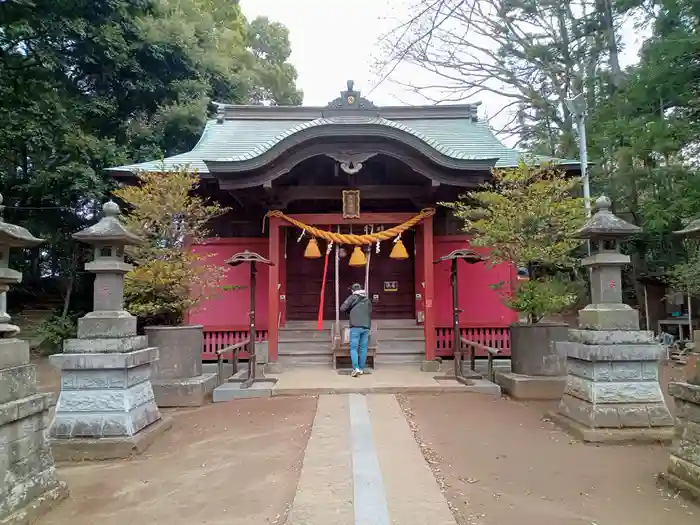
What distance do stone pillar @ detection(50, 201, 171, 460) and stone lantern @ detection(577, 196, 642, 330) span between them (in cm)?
514

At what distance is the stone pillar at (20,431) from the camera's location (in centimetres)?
316

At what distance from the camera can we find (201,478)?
4105mm

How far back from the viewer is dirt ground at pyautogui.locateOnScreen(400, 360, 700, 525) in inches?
131

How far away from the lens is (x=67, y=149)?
1378 cm

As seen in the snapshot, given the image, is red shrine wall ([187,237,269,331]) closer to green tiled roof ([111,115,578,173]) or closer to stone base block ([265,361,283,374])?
stone base block ([265,361,283,374])

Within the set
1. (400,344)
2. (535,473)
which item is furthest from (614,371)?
(400,344)

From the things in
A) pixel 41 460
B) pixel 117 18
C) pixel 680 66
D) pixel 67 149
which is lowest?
pixel 41 460

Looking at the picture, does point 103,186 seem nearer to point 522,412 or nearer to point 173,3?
point 173,3

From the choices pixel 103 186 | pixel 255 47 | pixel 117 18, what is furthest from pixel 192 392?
pixel 255 47

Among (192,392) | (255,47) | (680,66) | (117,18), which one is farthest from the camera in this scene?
(255,47)

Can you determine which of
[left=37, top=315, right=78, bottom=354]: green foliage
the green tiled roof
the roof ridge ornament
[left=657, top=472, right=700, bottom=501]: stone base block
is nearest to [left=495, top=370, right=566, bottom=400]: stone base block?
[left=657, top=472, right=700, bottom=501]: stone base block

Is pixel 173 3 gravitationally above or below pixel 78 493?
above

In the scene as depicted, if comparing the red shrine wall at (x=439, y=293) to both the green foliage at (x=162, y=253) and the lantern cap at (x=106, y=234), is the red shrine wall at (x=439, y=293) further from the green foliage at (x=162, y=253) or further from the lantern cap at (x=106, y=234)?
the lantern cap at (x=106, y=234)

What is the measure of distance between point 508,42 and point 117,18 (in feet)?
48.5
